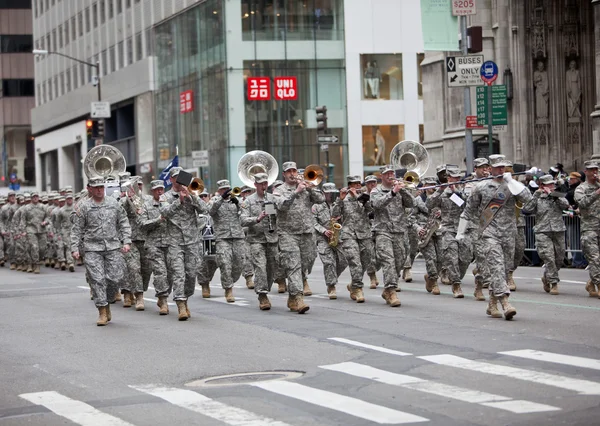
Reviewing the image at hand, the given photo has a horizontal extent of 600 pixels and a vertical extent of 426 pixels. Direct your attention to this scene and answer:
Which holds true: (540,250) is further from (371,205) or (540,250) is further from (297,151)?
(297,151)

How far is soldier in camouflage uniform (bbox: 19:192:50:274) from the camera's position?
104ft

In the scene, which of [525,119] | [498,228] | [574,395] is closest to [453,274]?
[498,228]

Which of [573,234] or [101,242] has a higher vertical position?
[101,242]

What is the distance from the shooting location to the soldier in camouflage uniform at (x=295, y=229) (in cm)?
1638

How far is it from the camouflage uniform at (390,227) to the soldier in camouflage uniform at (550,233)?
83.2 inches

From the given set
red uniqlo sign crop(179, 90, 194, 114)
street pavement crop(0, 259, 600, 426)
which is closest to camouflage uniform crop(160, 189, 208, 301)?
street pavement crop(0, 259, 600, 426)

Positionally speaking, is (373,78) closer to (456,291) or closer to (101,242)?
(456,291)

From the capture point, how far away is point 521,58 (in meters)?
34.7

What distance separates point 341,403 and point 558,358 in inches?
109

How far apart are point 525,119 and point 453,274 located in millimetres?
17625

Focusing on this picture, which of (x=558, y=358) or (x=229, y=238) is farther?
(x=229, y=238)

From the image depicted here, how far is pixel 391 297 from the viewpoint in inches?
664

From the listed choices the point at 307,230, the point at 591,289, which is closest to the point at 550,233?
the point at 591,289

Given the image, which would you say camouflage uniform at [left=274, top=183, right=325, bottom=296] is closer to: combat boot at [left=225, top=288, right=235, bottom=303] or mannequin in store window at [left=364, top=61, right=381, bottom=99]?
combat boot at [left=225, top=288, right=235, bottom=303]
